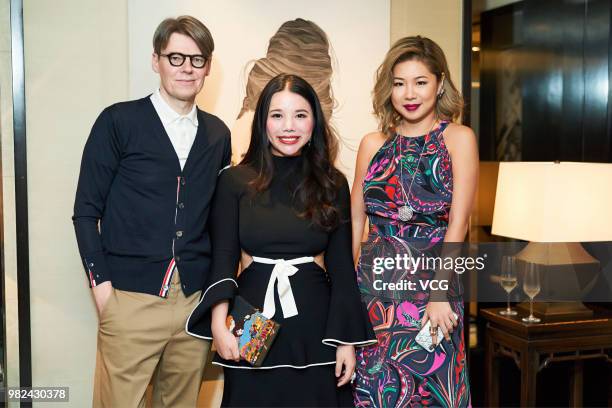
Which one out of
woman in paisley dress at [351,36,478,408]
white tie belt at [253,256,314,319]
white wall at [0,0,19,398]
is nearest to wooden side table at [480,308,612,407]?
woman in paisley dress at [351,36,478,408]

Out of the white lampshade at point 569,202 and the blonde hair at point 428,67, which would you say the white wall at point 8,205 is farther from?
the white lampshade at point 569,202

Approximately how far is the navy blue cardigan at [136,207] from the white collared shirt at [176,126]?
4cm

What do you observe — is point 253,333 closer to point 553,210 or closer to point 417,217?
point 417,217

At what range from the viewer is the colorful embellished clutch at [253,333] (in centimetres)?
196

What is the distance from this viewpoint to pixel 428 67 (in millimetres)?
2211

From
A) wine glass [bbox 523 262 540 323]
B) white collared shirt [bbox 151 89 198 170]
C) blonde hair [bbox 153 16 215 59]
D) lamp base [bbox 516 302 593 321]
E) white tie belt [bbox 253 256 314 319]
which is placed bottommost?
lamp base [bbox 516 302 593 321]

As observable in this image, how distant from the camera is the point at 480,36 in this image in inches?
154

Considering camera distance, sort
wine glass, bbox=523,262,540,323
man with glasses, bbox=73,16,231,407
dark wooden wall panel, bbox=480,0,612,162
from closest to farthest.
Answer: man with glasses, bbox=73,16,231,407, wine glass, bbox=523,262,540,323, dark wooden wall panel, bbox=480,0,612,162

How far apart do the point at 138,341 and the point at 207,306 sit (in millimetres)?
321

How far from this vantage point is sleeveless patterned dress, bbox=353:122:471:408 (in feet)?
7.07

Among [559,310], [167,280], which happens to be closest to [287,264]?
[167,280]

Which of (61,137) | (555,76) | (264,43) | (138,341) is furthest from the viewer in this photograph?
(555,76)

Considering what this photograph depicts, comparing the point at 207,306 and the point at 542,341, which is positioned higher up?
the point at 207,306

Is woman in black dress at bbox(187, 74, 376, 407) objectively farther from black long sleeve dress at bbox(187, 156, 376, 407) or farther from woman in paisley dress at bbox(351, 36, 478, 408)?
woman in paisley dress at bbox(351, 36, 478, 408)
